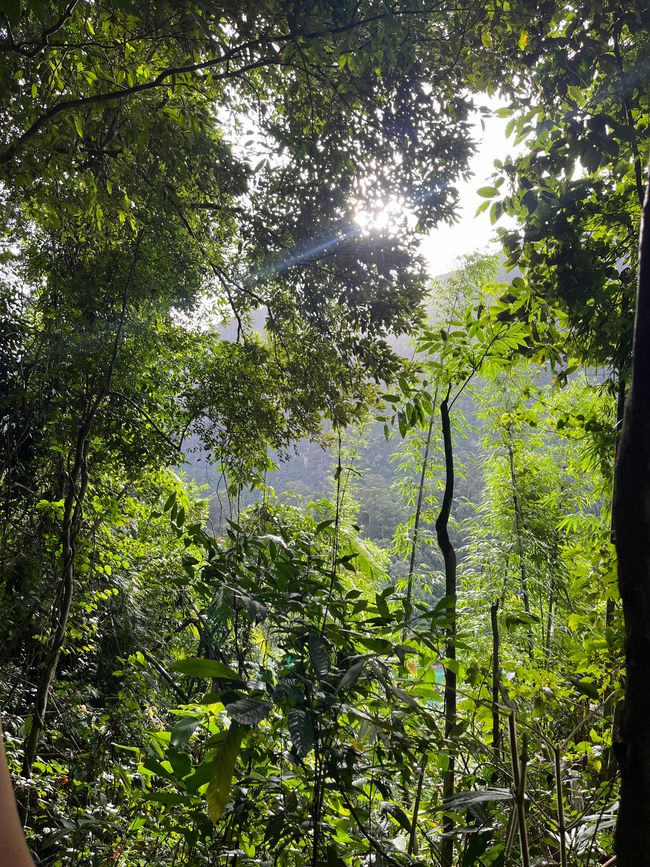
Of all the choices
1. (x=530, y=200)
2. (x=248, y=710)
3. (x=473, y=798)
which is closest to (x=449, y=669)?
(x=473, y=798)

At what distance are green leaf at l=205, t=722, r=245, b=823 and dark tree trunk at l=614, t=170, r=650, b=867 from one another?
412 millimetres

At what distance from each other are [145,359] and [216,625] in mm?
3512

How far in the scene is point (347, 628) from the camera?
38.0 inches

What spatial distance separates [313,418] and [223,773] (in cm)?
353

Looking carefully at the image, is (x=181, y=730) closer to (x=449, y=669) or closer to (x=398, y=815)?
(x=398, y=815)

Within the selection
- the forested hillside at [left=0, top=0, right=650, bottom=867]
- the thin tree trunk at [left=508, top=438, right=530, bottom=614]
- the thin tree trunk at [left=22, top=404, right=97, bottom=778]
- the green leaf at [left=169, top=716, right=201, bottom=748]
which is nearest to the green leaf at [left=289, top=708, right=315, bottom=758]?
the forested hillside at [left=0, top=0, right=650, bottom=867]

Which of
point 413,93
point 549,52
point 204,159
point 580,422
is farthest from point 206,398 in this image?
point 549,52

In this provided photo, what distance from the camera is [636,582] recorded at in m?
0.64

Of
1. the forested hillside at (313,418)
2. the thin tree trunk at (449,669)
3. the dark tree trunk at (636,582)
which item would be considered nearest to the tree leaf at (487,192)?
the forested hillside at (313,418)

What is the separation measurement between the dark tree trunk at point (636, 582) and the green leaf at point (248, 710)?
1.27 ft

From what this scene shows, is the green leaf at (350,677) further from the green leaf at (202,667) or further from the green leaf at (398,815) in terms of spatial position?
the green leaf at (398,815)

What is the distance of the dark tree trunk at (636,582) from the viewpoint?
1.92 feet

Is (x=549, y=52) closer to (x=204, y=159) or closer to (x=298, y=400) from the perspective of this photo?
(x=204, y=159)

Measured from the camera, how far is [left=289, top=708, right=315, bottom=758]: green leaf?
0.66m
